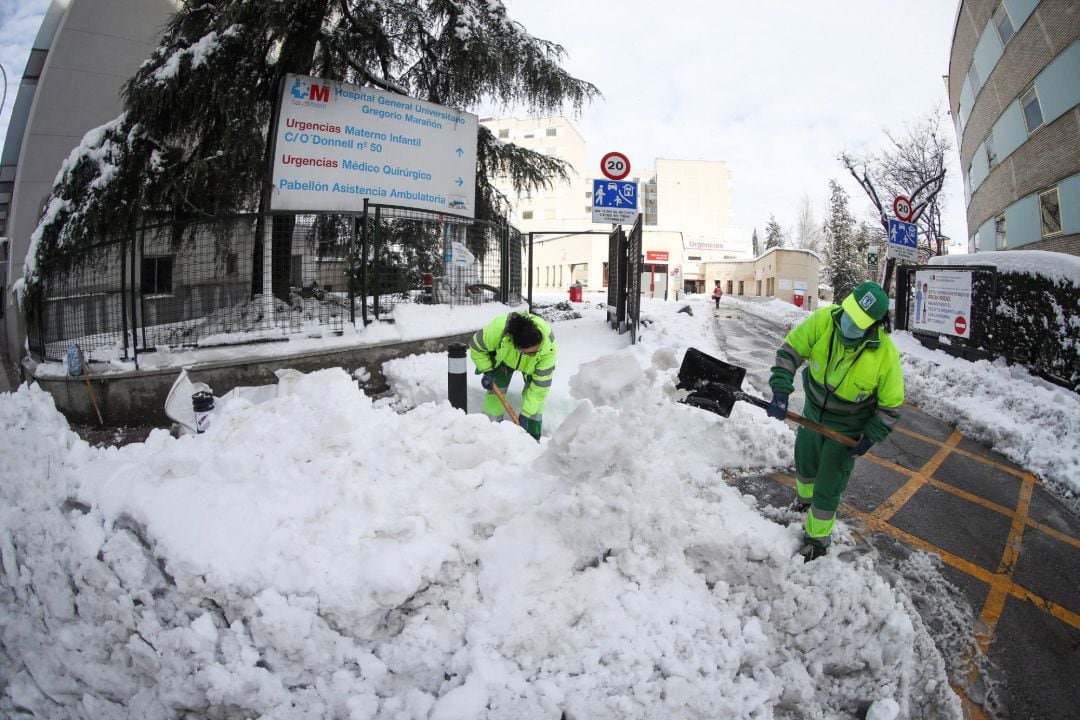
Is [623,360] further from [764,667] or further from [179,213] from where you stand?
[179,213]

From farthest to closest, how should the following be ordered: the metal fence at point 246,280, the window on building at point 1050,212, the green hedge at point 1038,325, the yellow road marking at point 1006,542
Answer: the window on building at point 1050,212 < the green hedge at point 1038,325 < the metal fence at point 246,280 < the yellow road marking at point 1006,542

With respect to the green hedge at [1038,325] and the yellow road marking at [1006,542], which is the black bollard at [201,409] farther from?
the green hedge at [1038,325]

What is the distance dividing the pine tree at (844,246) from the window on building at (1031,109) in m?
24.9

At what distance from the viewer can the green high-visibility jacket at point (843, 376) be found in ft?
10.2

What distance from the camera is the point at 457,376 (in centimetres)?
470

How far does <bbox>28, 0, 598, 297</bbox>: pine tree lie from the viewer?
665 cm

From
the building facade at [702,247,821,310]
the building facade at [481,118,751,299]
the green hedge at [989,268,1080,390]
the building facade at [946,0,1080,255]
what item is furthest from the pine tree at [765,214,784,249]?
the green hedge at [989,268,1080,390]

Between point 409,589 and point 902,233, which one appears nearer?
point 409,589

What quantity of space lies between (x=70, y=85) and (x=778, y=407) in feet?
64.0

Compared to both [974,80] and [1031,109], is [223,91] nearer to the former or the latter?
[1031,109]

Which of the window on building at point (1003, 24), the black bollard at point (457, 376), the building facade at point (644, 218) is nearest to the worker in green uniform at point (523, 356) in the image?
the black bollard at point (457, 376)

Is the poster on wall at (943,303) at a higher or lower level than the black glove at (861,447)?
higher

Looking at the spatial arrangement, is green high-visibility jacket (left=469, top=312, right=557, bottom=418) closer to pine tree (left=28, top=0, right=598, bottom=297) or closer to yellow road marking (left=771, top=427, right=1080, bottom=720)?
yellow road marking (left=771, top=427, right=1080, bottom=720)

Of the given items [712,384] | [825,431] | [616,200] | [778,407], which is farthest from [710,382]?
[616,200]
